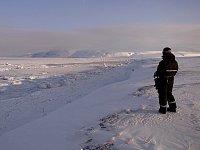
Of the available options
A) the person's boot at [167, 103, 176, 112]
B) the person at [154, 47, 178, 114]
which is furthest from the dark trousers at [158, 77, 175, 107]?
the person's boot at [167, 103, 176, 112]

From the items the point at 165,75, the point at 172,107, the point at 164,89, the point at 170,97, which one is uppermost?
the point at 165,75

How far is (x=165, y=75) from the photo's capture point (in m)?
8.34

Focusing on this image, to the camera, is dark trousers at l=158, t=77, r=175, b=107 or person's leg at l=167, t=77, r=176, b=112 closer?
dark trousers at l=158, t=77, r=175, b=107

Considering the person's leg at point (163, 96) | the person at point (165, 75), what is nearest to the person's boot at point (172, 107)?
the person at point (165, 75)

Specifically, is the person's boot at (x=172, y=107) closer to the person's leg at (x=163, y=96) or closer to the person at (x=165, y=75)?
the person at (x=165, y=75)

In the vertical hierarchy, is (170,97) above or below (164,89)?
below

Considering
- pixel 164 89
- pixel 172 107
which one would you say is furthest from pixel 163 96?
pixel 172 107

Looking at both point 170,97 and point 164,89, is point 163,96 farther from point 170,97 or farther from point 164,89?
point 170,97

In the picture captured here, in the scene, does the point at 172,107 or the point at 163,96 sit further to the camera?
the point at 172,107

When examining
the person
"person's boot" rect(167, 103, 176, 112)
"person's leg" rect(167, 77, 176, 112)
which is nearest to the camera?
the person

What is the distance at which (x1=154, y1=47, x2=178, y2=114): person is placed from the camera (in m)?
8.21

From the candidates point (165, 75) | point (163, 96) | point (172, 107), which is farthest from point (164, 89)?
point (172, 107)

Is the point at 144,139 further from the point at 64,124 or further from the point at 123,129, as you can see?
the point at 64,124

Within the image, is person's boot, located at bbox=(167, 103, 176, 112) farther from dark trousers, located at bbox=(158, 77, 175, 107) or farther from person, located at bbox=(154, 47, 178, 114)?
dark trousers, located at bbox=(158, 77, 175, 107)
